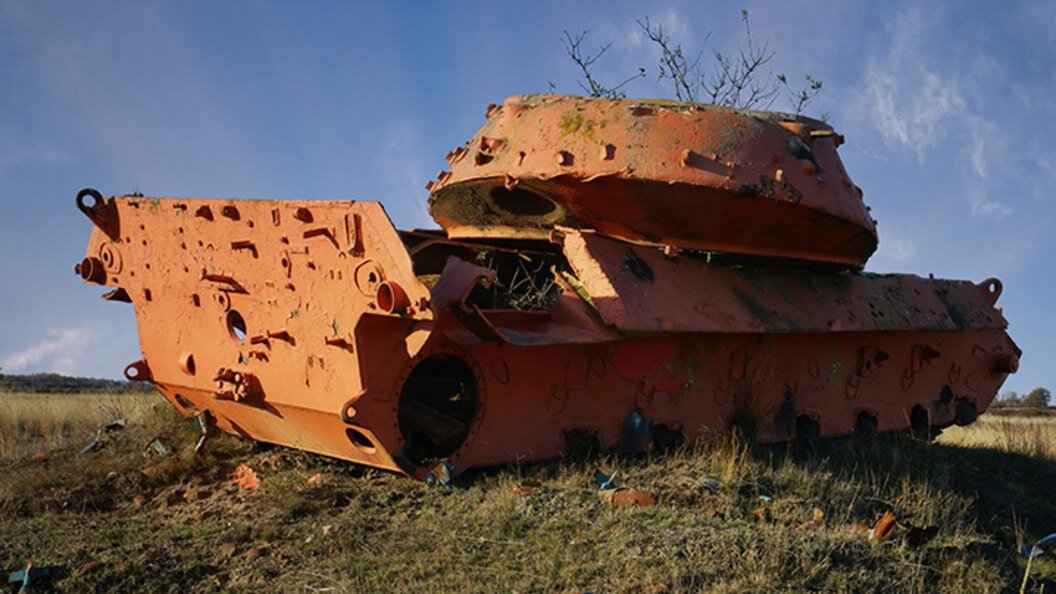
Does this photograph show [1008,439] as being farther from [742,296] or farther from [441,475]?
[441,475]

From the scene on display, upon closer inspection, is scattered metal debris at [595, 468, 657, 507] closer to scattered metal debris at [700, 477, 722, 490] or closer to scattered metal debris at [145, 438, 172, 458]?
scattered metal debris at [700, 477, 722, 490]

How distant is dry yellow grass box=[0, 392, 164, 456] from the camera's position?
28.5 ft

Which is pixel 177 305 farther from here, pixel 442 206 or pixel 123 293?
pixel 442 206

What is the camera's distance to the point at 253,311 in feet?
19.8

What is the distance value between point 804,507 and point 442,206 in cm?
367

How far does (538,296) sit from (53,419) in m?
7.19

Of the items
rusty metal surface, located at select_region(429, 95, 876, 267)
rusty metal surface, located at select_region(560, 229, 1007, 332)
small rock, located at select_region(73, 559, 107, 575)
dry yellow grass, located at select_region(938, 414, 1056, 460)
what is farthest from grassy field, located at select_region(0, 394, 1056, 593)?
dry yellow grass, located at select_region(938, 414, 1056, 460)

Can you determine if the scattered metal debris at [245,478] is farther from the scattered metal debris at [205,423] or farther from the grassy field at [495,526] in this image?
the scattered metal debris at [205,423]

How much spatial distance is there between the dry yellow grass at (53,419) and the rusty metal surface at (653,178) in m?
3.82

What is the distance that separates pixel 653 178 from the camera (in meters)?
6.63

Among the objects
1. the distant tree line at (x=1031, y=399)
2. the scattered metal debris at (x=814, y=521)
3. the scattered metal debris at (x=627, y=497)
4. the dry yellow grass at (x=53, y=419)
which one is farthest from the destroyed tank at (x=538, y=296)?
the distant tree line at (x=1031, y=399)

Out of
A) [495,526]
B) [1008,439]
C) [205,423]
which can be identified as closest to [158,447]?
[205,423]

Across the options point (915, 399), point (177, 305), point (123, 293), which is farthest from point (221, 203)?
point (915, 399)

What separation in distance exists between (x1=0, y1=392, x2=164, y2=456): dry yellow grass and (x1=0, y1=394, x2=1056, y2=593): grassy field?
3.20 feet
